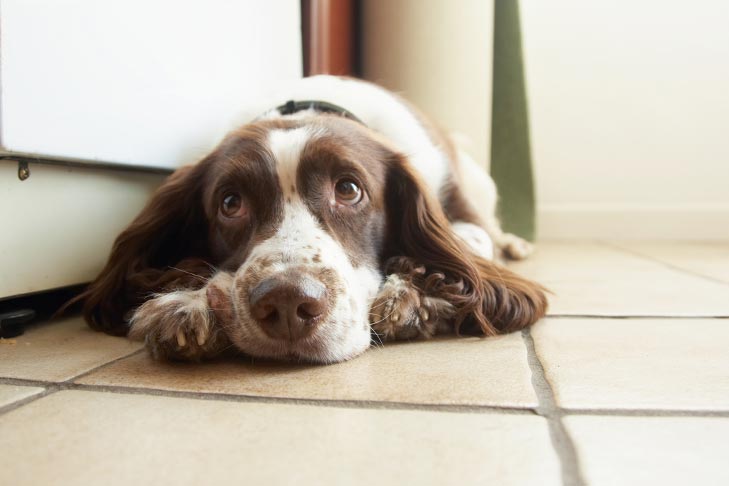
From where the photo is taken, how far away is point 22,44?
142 centimetres

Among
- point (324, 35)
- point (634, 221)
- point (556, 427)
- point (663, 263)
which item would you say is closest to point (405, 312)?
point (556, 427)

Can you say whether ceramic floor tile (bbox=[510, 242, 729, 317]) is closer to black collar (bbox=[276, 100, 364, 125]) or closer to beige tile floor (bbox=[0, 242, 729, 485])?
beige tile floor (bbox=[0, 242, 729, 485])

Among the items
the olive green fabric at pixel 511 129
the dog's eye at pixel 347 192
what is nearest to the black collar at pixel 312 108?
the dog's eye at pixel 347 192

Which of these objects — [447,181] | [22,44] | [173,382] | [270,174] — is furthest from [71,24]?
[447,181]

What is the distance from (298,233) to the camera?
4.68ft

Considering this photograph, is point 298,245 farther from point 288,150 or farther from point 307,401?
point 307,401

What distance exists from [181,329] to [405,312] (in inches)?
19.8

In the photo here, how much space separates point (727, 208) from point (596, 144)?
0.98m

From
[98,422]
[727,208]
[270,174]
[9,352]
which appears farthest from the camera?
[727,208]

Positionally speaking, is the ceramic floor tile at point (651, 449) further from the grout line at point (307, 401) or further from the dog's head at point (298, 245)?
the dog's head at point (298, 245)

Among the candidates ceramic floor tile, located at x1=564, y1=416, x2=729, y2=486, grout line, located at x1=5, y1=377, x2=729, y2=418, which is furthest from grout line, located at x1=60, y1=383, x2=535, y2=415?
ceramic floor tile, located at x1=564, y1=416, x2=729, y2=486

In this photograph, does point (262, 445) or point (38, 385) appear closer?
point (262, 445)

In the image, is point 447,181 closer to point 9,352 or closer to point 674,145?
point 9,352

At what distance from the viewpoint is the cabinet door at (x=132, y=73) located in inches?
57.0
